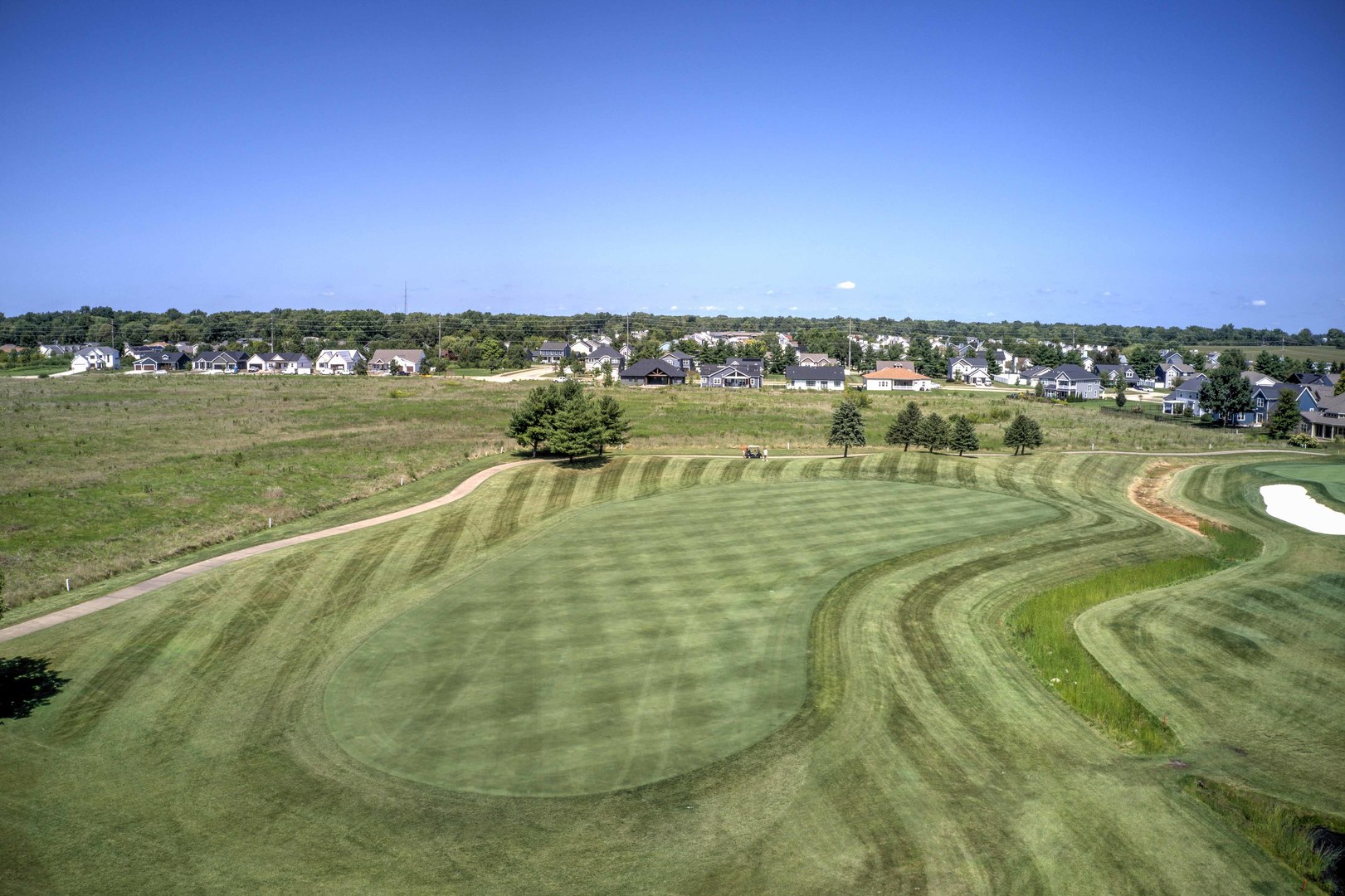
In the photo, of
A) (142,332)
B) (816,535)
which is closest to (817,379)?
(816,535)

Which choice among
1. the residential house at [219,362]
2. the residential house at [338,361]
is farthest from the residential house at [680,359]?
the residential house at [219,362]

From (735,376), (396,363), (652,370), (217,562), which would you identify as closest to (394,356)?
(396,363)

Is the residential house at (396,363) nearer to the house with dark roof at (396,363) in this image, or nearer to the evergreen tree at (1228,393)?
the house with dark roof at (396,363)

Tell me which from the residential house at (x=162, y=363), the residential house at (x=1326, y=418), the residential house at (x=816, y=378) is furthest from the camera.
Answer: the residential house at (x=162, y=363)

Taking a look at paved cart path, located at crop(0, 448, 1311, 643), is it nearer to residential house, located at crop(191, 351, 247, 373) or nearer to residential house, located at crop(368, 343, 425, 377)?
residential house, located at crop(368, 343, 425, 377)

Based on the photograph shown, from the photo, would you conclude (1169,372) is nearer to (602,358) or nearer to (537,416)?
(602,358)

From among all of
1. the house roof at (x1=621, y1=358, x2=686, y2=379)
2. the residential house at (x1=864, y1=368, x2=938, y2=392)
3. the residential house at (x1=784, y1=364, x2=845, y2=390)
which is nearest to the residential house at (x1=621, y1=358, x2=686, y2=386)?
the house roof at (x1=621, y1=358, x2=686, y2=379)
